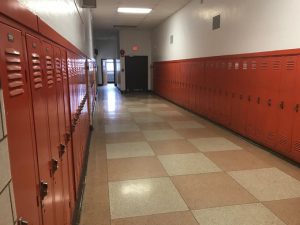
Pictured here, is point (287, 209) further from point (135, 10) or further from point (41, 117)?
point (135, 10)

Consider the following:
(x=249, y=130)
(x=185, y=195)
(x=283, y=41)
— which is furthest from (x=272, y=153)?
(x=185, y=195)

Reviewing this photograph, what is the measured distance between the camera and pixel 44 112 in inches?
50.6

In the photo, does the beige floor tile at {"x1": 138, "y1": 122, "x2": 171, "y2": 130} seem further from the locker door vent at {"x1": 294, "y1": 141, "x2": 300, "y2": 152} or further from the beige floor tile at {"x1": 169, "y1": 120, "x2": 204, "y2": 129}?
the locker door vent at {"x1": 294, "y1": 141, "x2": 300, "y2": 152}

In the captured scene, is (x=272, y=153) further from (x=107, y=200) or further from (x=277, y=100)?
(x=107, y=200)

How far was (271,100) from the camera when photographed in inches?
162

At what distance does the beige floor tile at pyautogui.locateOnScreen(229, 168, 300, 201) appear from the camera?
2826mm

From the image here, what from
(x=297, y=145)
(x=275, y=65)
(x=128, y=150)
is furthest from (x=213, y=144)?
(x=275, y=65)

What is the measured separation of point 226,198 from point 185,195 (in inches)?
17.2

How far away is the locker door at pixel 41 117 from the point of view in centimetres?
108

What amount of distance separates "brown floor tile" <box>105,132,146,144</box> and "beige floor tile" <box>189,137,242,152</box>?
1.03m

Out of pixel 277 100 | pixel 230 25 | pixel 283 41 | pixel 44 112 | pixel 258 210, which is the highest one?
pixel 230 25

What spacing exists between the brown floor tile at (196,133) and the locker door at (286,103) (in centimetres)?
151

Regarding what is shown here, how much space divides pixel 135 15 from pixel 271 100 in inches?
271

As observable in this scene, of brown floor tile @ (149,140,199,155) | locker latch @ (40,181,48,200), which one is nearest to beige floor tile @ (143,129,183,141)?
brown floor tile @ (149,140,199,155)
